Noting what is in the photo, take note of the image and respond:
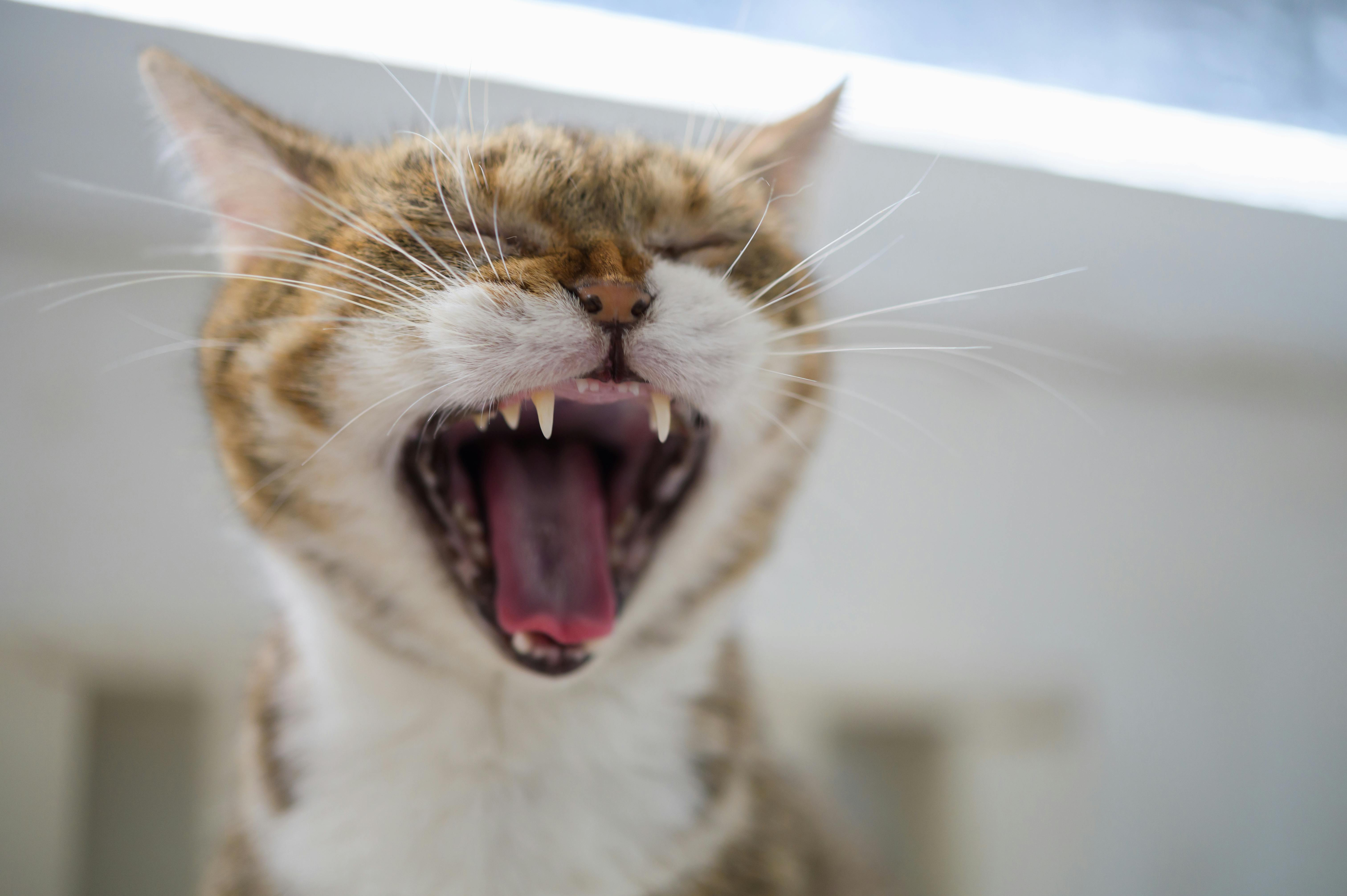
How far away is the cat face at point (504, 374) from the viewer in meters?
0.54

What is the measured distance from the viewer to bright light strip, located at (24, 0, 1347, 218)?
81 cm

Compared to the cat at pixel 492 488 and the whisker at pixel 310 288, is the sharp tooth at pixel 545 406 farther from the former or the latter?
the whisker at pixel 310 288

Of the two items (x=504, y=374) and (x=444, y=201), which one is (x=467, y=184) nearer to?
(x=444, y=201)

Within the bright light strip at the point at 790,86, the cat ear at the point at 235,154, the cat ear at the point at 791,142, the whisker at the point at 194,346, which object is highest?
the bright light strip at the point at 790,86

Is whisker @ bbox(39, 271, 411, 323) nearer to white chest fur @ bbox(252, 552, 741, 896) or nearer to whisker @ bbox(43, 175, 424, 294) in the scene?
whisker @ bbox(43, 175, 424, 294)

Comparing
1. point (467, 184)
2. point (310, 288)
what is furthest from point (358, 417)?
point (467, 184)

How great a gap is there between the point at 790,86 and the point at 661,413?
0.52m

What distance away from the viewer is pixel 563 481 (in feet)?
2.13

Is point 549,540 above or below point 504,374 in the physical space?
below

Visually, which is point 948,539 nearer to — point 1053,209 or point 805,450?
point 1053,209

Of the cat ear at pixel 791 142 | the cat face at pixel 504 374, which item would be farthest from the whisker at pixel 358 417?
the cat ear at pixel 791 142

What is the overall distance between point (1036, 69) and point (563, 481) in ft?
2.31

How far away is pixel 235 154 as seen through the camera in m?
0.66

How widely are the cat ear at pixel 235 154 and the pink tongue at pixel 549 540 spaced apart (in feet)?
0.85
